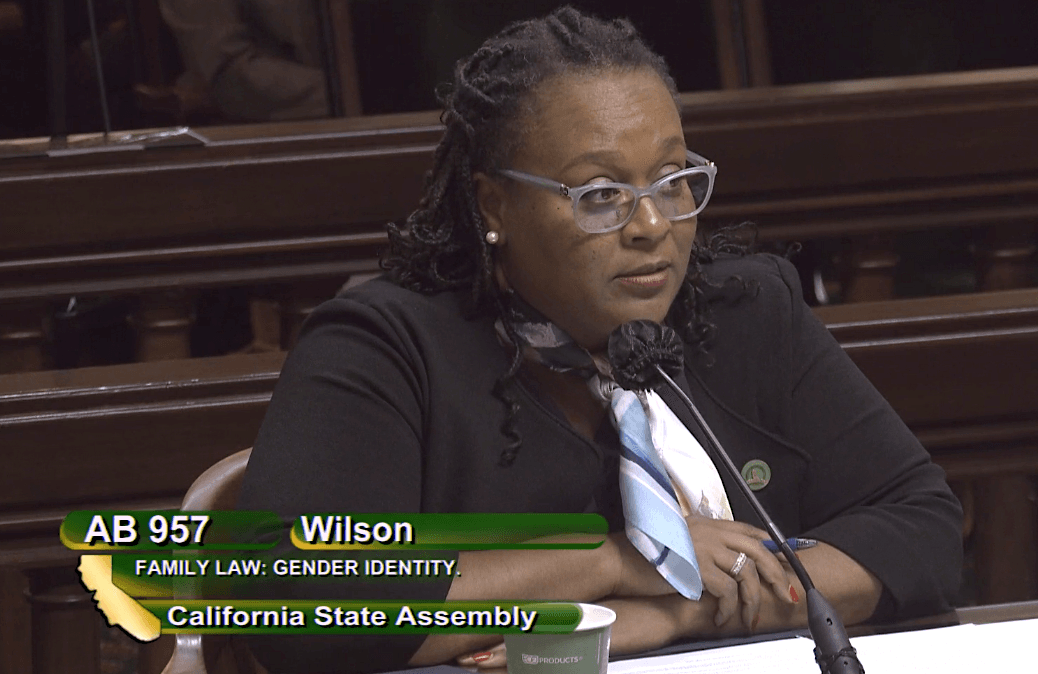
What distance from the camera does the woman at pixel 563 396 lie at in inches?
44.1

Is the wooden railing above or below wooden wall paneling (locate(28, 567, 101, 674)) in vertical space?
above

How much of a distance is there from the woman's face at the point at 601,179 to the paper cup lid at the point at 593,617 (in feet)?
1.38

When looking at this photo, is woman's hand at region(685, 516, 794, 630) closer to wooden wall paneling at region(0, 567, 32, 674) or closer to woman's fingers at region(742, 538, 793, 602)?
woman's fingers at region(742, 538, 793, 602)

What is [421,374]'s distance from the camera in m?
1.23

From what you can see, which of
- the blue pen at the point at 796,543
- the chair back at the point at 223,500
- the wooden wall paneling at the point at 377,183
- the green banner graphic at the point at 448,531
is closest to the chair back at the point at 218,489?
the chair back at the point at 223,500

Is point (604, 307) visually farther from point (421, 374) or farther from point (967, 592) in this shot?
point (967, 592)

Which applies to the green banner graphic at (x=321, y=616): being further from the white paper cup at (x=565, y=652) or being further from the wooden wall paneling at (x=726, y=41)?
the wooden wall paneling at (x=726, y=41)

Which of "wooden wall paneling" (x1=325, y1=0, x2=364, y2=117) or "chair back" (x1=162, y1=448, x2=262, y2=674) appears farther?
"wooden wall paneling" (x1=325, y1=0, x2=364, y2=117)

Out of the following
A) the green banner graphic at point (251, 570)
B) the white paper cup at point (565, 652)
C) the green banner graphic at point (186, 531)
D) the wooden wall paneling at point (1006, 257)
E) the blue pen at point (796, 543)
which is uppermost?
the white paper cup at point (565, 652)

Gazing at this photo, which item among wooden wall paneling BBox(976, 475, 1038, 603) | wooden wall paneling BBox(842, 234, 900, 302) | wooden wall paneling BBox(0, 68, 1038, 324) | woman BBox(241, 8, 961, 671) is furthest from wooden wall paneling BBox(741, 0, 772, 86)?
woman BBox(241, 8, 961, 671)

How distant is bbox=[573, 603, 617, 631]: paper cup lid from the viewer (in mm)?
804

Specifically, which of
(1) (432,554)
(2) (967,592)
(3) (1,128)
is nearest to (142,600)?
(1) (432,554)

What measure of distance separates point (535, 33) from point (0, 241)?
1312 mm

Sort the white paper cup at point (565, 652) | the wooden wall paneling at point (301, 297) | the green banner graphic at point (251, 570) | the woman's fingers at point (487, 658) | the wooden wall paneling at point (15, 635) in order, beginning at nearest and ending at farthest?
the white paper cup at point (565, 652), the woman's fingers at point (487, 658), the green banner graphic at point (251, 570), the wooden wall paneling at point (15, 635), the wooden wall paneling at point (301, 297)
